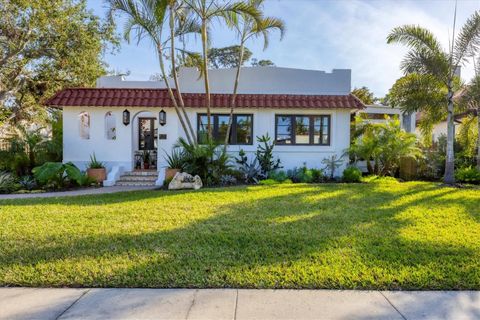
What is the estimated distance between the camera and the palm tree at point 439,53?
37.6 ft

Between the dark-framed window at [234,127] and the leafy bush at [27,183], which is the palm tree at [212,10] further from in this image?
the leafy bush at [27,183]

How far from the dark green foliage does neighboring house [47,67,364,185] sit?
1.34ft

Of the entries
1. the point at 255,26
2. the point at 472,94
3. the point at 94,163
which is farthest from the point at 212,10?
the point at 472,94

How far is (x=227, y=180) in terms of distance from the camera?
40.7 ft

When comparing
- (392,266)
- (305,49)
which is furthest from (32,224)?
(305,49)

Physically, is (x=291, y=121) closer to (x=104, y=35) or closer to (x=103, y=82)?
(x=103, y=82)

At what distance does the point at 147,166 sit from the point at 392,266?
1187 cm

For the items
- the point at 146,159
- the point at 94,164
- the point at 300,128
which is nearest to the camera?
the point at 94,164

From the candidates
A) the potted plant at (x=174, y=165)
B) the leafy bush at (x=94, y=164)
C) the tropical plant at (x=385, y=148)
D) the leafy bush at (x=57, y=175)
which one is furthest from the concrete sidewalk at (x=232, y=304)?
the tropical plant at (x=385, y=148)

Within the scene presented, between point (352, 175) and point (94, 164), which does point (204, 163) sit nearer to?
point (94, 164)

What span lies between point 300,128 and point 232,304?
37.0 feet

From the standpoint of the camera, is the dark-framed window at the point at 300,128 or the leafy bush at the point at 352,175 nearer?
the leafy bush at the point at 352,175

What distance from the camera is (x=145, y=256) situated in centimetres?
512

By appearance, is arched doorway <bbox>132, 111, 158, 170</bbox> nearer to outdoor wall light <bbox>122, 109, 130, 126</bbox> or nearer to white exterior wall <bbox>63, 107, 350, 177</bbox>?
outdoor wall light <bbox>122, 109, 130, 126</bbox>
